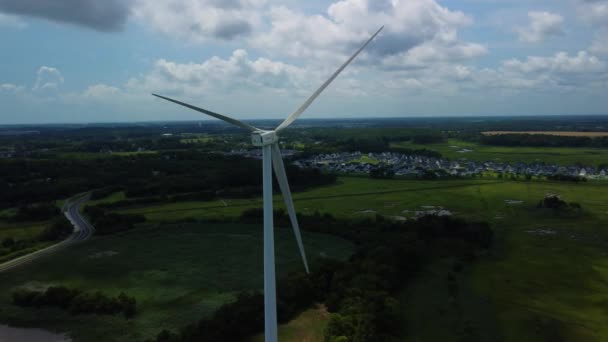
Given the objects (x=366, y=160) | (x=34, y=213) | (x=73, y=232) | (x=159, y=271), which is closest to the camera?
(x=159, y=271)

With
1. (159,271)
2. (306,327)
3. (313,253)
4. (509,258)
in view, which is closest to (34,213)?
(159,271)

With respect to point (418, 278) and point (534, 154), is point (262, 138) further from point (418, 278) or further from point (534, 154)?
point (534, 154)

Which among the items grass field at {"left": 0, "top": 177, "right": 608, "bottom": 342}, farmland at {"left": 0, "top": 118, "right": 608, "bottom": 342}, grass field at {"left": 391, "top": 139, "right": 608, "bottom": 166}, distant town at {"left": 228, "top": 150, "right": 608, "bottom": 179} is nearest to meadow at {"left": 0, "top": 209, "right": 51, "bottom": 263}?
farmland at {"left": 0, "top": 118, "right": 608, "bottom": 342}

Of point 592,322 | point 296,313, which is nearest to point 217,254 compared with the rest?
point 296,313

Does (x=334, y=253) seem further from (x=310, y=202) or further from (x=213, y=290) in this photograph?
(x=310, y=202)

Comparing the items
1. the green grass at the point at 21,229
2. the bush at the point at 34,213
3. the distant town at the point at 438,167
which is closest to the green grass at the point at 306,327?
the green grass at the point at 21,229

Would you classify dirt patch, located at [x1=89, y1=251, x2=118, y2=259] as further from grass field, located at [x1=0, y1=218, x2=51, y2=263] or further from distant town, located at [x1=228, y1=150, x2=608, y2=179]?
distant town, located at [x1=228, y1=150, x2=608, y2=179]

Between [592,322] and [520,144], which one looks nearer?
[592,322]
